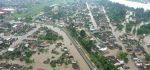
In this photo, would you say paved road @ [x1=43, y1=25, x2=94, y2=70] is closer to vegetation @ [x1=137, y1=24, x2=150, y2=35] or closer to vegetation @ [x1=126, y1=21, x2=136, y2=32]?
vegetation @ [x1=126, y1=21, x2=136, y2=32]

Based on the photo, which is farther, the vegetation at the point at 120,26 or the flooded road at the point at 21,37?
the vegetation at the point at 120,26

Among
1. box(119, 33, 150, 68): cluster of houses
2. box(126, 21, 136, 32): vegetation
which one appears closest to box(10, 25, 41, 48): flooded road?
box(119, 33, 150, 68): cluster of houses

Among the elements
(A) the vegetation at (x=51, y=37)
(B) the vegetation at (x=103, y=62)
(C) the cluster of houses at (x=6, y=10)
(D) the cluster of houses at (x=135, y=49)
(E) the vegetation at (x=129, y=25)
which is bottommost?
(D) the cluster of houses at (x=135, y=49)

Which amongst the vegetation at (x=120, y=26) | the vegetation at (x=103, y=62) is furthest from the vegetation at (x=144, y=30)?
the vegetation at (x=103, y=62)

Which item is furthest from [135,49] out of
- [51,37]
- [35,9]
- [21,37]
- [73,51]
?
[35,9]

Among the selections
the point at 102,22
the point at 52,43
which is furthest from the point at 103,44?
the point at 102,22

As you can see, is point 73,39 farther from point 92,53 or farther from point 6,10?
point 6,10

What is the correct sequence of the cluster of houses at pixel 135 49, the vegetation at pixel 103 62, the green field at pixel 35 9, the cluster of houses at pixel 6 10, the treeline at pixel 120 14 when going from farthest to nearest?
the cluster of houses at pixel 6 10 → the green field at pixel 35 9 → the treeline at pixel 120 14 → the cluster of houses at pixel 135 49 → the vegetation at pixel 103 62

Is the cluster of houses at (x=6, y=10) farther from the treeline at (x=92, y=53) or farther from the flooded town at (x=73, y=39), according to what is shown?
the treeline at (x=92, y=53)
